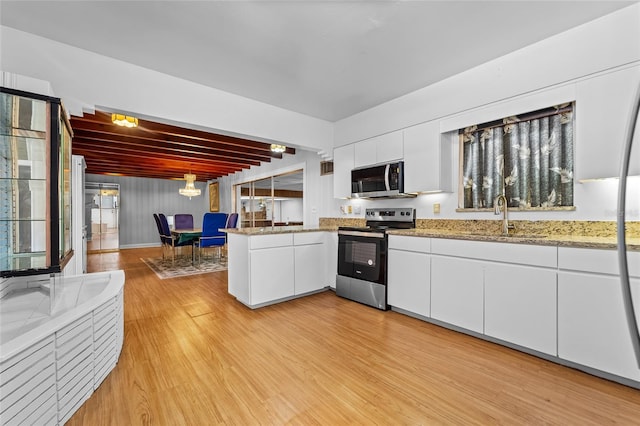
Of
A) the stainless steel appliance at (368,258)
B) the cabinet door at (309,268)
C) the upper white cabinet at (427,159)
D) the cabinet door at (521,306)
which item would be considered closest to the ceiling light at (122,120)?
the cabinet door at (309,268)

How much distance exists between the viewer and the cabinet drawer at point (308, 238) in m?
3.60

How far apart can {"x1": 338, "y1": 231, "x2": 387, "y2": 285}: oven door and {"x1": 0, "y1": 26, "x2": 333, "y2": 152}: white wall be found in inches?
64.0

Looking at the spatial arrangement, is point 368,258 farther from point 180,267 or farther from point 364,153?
point 180,267

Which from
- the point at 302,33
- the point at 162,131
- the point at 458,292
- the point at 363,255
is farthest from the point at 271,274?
the point at 162,131

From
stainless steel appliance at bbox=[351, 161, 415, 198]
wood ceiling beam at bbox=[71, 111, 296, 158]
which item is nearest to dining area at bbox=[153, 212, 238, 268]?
wood ceiling beam at bbox=[71, 111, 296, 158]

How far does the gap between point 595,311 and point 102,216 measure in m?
10.3

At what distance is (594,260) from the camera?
1.90 m

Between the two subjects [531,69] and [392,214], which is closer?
[531,69]

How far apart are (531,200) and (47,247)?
149 inches

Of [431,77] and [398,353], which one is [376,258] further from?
[431,77]

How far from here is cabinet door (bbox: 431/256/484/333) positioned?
2441 mm

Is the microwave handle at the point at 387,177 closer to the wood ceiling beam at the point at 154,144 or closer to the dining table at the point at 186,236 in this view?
the wood ceiling beam at the point at 154,144

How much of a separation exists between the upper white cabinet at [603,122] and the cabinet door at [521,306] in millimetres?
867

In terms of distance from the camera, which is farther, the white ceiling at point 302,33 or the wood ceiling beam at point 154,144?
the wood ceiling beam at point 154,144
